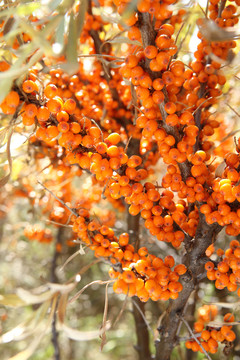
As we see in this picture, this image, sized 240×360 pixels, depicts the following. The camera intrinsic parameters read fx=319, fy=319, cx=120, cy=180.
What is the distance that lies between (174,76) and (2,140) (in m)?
0.35

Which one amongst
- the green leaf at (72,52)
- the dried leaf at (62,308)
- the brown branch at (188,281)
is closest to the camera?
the green leaf at (72,52)

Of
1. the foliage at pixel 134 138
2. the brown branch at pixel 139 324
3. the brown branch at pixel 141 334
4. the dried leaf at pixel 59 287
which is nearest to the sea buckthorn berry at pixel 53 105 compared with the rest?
the foliage at pixel 134 138

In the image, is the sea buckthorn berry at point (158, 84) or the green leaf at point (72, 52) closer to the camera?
the green leaf at point (72, 52)

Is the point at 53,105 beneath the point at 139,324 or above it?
above

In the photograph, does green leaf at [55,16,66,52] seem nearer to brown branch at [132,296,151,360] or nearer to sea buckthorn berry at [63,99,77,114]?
sea buckthorn berry at [63,99,77,114]

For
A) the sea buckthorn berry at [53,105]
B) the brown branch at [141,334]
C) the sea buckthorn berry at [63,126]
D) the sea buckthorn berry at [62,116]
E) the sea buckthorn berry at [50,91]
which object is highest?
the sea buckthorn berry at [50,91]

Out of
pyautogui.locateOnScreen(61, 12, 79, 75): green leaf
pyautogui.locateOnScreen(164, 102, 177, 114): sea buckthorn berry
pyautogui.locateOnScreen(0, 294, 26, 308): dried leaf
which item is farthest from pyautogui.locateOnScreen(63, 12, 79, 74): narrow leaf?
pyautogui.locateOnScreen(0, 294, 26, 308): dried leaf

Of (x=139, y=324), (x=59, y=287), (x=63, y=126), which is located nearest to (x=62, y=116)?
(x=63, y=126)

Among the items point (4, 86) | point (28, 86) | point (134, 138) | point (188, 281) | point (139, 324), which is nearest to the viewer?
point (4, 86)

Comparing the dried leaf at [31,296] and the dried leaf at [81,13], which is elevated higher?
the dried leaf at [81,13]

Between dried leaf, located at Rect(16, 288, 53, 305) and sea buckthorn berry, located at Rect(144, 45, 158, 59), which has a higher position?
sea buckthorn berry, located at Rect(144, 45, 158, 59)

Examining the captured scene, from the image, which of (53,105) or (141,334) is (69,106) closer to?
(53,105)

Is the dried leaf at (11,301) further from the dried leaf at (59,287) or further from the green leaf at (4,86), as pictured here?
the green leaf at (4,86)

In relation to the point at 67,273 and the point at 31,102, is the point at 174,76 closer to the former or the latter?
the point at 31,102
